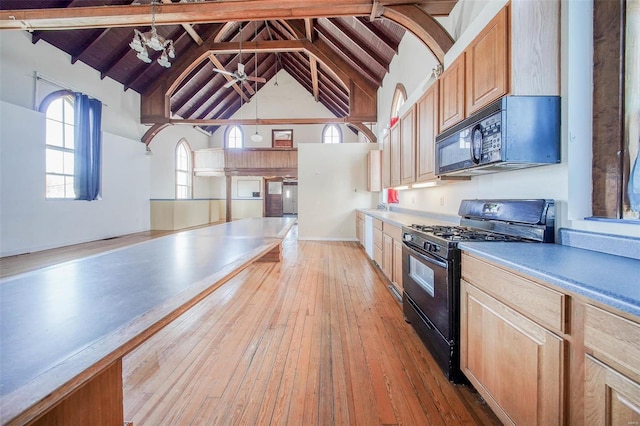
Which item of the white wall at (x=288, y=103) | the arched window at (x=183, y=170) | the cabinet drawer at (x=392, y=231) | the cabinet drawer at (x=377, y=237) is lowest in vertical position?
the cabinet drawer at (x=377, y=237)

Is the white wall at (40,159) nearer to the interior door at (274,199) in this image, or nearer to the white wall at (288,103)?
the white wall at (288,103)

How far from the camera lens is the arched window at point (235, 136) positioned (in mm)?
12888

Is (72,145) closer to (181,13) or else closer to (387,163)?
(181,13)

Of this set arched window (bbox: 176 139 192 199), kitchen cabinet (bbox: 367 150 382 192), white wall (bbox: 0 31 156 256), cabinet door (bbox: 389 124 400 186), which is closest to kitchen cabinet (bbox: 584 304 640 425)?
cabinet door (bbox: 389 124 400 186)

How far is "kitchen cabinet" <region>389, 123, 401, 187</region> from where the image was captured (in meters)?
3.96

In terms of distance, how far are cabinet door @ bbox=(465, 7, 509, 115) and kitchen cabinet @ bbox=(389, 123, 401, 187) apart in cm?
186

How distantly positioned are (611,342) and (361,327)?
1777 millimetres

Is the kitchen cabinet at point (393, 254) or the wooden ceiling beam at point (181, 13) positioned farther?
the wooden ceiling beam at point (181, 13)

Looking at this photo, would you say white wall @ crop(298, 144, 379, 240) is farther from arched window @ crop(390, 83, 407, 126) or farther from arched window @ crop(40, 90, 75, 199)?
arched window @ crop(40, 90, 75, 199)

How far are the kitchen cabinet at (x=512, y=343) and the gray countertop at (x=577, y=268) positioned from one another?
0.20 feet

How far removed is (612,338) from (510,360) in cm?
49

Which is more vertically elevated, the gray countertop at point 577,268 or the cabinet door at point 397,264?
the gray countertop at point 577,268

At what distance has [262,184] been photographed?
14.2 meters

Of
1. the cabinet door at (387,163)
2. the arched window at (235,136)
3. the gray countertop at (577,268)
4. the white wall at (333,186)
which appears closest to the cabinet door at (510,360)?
the gray countertop at (577,268)
